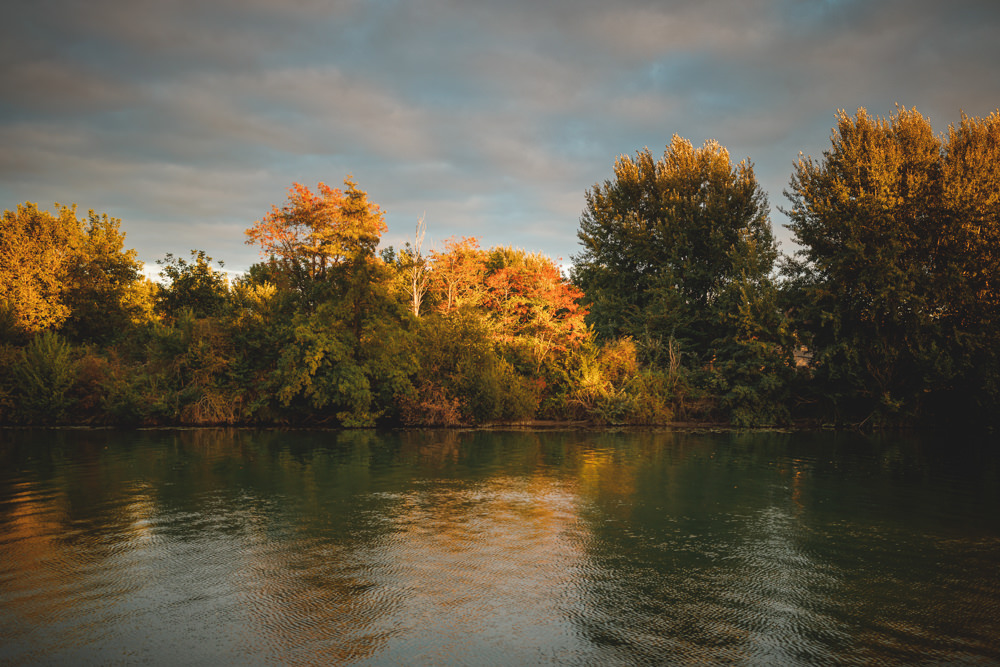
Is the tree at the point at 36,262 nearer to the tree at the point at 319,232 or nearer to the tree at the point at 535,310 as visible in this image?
the tree at the point at 319,232

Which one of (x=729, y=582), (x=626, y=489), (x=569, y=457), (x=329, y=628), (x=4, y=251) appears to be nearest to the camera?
(x=329, y=628)

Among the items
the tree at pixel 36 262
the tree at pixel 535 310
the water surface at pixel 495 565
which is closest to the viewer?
the water surface at pixel 495 565

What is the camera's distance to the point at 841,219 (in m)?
26.3

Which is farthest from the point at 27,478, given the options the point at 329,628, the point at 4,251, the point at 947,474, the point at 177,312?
the point at 4,251

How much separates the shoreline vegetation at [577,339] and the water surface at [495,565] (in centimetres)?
1141

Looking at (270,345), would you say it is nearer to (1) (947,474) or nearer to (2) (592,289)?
(2) (592,289)

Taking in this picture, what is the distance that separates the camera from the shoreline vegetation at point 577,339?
24812 mm

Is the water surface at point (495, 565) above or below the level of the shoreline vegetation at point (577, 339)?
below

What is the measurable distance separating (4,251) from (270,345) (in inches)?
778

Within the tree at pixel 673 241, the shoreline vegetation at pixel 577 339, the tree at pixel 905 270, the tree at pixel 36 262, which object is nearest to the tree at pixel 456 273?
the shoreline vegetation at pixel 577 339

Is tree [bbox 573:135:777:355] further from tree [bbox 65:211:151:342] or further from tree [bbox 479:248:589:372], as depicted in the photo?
A: tree [bbox 65:211:151:342]

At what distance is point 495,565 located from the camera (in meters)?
6.65

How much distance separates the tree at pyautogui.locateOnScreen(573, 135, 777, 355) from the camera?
32.8 metres

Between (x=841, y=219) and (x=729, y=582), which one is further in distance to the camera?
(x=841, y=219)
